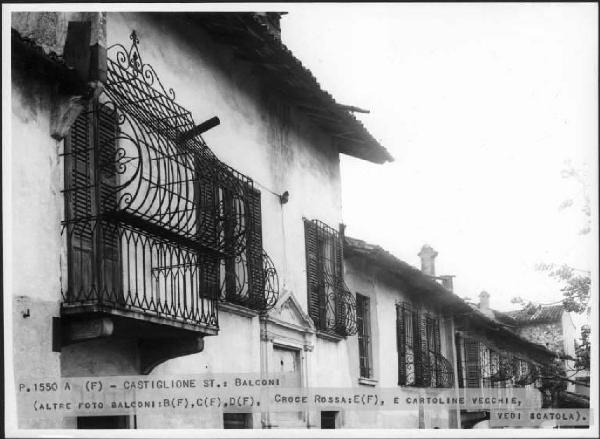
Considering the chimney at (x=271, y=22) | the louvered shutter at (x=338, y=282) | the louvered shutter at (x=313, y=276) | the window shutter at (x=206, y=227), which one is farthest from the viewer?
the louvered shutter at (x=338, y=282)

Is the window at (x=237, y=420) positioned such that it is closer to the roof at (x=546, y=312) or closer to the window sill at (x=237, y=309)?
the window sill at (x=237, y=309)

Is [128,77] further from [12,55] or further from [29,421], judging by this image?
[29,421]

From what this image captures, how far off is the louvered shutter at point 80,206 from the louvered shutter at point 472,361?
10956 millimetres

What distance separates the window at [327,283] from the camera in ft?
41.0

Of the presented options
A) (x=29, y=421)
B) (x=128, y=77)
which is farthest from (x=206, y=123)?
(x=29, y=421)

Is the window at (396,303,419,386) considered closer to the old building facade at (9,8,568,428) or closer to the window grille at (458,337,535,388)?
the old building facade at (9,8,568,428)

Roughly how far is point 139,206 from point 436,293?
9.00 metres

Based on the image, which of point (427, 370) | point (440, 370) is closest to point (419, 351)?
point (427, 370)

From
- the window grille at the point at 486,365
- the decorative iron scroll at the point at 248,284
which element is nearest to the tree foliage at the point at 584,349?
the decorative iron scroll at the point at 248,284

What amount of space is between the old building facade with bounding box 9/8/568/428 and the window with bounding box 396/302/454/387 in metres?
0.05

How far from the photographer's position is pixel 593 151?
8242 mm

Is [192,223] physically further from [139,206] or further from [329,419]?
[329,419]

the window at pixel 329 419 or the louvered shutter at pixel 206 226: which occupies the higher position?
the louvered shutter at pixel 206 226

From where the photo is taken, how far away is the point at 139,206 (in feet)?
26.2
